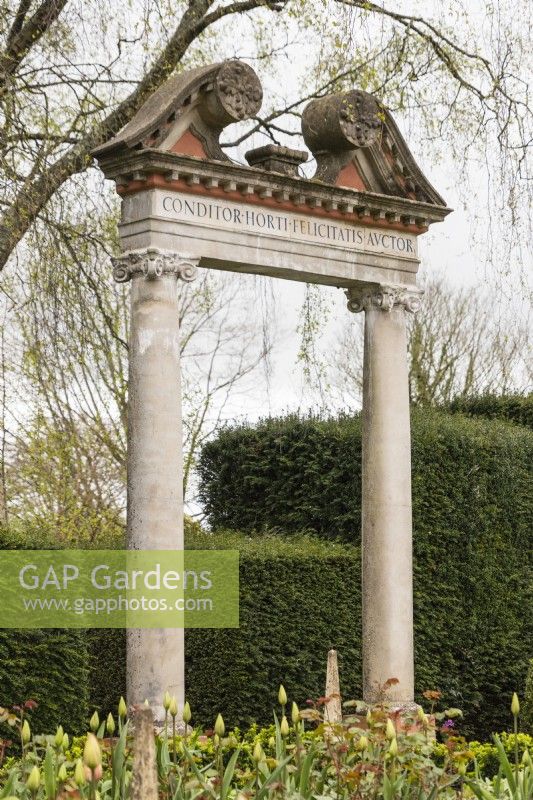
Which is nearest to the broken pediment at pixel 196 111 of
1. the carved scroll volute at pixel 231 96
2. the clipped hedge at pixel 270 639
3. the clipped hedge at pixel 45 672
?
the carved scroll volute at pixel 231 96

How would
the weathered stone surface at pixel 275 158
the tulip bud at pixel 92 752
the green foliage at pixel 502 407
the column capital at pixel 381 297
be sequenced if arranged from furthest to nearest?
the green foliage at pixel 502 407 < the column capital at pixel 381 297 < the weathered stone surface at pixel 275 158 < the tulip bud at pixel 92 752

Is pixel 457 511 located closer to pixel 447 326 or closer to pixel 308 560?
pixel 308 560

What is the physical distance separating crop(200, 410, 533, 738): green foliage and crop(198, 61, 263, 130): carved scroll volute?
4058 mm

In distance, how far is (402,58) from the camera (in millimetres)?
11195

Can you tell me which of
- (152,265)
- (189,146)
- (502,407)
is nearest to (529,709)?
(152,265)

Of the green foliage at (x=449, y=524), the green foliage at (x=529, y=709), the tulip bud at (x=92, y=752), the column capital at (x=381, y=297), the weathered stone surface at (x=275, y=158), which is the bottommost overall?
the green foliage at (x=529, y=709)

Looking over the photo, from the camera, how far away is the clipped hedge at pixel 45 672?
8.18m

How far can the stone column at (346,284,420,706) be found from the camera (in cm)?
1055

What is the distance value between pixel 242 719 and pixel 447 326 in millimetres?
13557

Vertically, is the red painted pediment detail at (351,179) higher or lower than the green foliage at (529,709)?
higher

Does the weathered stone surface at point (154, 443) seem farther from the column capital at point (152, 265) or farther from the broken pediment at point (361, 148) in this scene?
the broken pediment at point (361, 148)

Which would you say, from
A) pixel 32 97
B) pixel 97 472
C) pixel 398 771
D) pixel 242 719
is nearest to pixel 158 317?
pixel 32 97

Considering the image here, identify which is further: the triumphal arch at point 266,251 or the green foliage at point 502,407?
the green foliage at point 502,407

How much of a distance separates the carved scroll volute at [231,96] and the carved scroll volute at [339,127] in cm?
92
